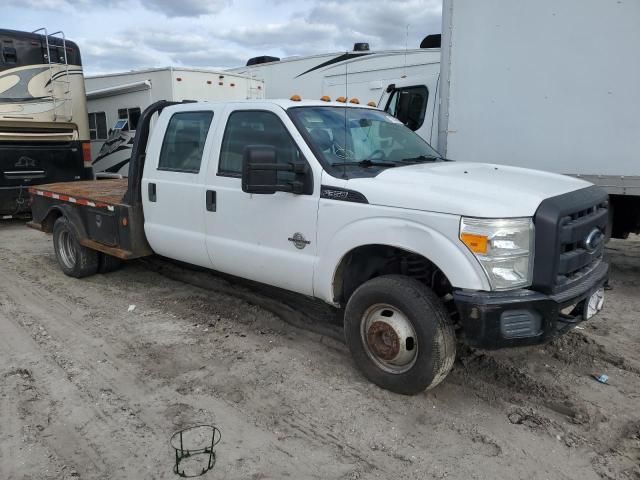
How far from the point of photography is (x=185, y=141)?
509cm

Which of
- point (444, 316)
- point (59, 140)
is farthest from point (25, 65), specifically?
point (444, 316)

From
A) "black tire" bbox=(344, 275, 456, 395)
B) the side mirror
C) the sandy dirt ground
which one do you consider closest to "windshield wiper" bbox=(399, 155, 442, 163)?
the side mirror

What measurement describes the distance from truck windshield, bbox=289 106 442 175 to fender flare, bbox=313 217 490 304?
605 mm

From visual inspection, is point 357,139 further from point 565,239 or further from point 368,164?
point 565,239

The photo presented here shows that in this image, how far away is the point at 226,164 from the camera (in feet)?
15.1

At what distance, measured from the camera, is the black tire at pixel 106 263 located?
664 cm

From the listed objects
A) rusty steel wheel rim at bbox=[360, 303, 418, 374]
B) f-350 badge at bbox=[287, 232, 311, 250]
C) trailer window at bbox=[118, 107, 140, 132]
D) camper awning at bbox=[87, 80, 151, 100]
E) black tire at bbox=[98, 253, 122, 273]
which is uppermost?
camper awning at bbox=[87, 80, 151, 100]

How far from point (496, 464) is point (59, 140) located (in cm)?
1025

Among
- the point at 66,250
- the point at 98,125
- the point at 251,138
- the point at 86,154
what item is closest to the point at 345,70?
the point at 251,138

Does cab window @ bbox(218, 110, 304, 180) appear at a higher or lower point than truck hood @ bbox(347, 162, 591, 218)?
higher

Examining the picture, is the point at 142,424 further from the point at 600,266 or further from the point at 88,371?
the point at 600,266

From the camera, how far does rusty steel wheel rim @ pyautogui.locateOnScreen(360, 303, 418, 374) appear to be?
3.55 m

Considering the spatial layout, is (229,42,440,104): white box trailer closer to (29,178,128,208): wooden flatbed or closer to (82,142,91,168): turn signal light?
(29,178,128,208): wooden flatbed

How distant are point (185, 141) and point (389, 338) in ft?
9.03
